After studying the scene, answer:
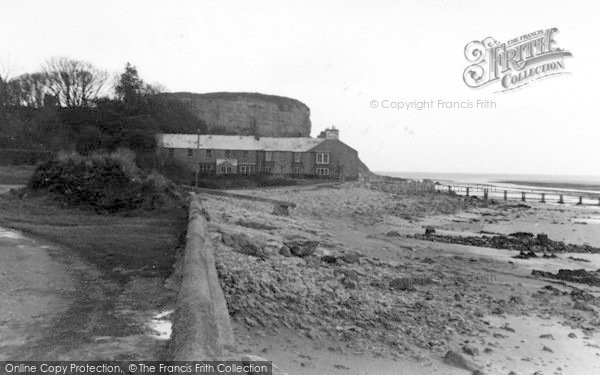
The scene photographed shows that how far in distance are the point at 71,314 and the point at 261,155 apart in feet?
186

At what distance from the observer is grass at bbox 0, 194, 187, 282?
7.22 metres

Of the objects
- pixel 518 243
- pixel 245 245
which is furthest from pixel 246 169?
pixel 245 245

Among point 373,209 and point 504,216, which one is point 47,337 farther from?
point 504,216

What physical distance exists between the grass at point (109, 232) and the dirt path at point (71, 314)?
0.50m

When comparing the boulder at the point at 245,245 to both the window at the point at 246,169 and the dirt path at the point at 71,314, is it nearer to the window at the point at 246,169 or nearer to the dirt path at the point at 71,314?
the dirt path at the point at 71,314

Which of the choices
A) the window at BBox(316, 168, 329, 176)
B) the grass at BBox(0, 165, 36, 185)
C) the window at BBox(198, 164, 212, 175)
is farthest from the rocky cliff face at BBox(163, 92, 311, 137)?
the grass at BBox(0, 165, 36, 185)

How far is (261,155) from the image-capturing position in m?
61.0

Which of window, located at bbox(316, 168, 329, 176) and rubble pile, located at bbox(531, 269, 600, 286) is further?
window, located at bbox(316, 168, 329, 176)

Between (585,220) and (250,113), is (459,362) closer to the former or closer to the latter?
(585,220)

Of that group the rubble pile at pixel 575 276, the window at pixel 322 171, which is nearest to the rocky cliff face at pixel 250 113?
the window at pixel 322 171

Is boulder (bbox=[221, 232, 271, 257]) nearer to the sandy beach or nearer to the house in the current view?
the sandy beach

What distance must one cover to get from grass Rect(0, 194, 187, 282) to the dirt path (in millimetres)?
503

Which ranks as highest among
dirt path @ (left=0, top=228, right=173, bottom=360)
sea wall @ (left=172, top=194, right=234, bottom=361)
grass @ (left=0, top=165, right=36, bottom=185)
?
grass @ (left=0, top=165, right=36, bottom=185)

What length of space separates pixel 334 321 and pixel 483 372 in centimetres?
197
